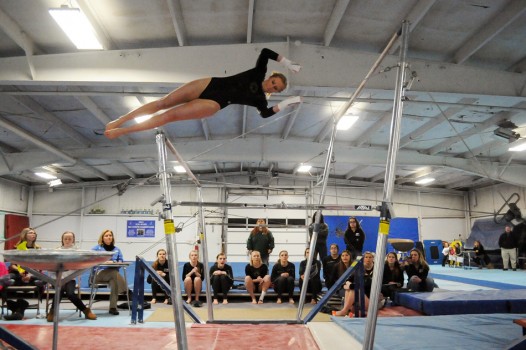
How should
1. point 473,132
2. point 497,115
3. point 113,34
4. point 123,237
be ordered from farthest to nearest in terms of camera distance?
point 123,237 < point 473,132 < point 497,115 < point 113,34

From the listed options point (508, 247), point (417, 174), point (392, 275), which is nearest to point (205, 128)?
point (392, 275)

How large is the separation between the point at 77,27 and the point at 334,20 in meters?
3.61

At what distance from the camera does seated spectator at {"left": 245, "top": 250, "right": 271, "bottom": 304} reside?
25.6 feet

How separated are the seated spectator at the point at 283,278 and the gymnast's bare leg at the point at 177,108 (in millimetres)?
5208

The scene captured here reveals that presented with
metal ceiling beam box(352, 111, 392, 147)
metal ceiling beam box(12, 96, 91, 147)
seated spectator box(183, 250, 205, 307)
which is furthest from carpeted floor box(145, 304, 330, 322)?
metal ceiling beam box(12, 96, 91, 147)

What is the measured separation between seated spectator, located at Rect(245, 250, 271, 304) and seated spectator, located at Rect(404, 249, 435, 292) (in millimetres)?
2718

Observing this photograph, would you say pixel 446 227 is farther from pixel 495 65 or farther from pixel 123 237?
pixel 123 237

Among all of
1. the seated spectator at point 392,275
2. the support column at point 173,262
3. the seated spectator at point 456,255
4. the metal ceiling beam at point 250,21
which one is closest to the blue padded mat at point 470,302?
the seated spectator at point 392,275

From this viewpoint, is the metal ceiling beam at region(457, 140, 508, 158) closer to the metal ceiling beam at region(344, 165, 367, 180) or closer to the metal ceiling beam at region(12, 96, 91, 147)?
the metal ceiling beam at region(344, 165, 367, 180)

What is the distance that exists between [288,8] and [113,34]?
2.71 meters

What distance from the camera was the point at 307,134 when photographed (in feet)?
38.1

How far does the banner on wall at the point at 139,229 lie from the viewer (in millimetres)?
Result: 17016

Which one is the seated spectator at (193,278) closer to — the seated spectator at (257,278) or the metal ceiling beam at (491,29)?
the seated spectator at (257,278)

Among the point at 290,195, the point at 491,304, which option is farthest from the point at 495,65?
the point at 290,195
